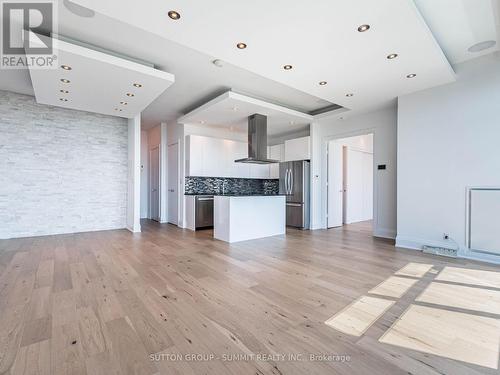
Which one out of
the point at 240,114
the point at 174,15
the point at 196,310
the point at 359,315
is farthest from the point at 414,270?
the point at 240,114

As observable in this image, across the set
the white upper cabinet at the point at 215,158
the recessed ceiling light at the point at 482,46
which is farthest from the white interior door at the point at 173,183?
the recessed ceiling light at the point at 482,46

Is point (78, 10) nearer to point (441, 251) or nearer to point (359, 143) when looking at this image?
point (441, 251)

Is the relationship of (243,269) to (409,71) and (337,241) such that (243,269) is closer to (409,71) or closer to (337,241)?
(337,241)

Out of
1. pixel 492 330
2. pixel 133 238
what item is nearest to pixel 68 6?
pixel 133 238

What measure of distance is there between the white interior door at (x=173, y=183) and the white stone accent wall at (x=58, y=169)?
49.1 inches

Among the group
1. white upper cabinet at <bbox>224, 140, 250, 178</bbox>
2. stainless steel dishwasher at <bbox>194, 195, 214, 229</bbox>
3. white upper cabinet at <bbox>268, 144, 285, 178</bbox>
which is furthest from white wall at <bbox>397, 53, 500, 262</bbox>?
stainless steel dishwasher at <bbox>194, 195, 214, 229</bbox>

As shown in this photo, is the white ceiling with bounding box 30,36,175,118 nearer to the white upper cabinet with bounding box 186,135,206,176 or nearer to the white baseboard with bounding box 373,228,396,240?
the white upper cabinet with bounding box 186,135,206,176

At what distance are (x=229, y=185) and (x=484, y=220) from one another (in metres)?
5.66

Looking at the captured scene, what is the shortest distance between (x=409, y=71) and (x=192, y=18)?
3.11m

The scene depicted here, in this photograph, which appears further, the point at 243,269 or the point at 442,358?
the point at 243,269

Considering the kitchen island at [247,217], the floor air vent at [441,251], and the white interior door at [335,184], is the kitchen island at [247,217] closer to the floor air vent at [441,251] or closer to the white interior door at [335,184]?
the white interior door at [335,184]

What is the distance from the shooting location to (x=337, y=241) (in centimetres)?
477

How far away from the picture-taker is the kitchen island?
4.66m

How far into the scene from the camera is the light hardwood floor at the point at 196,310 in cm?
143
